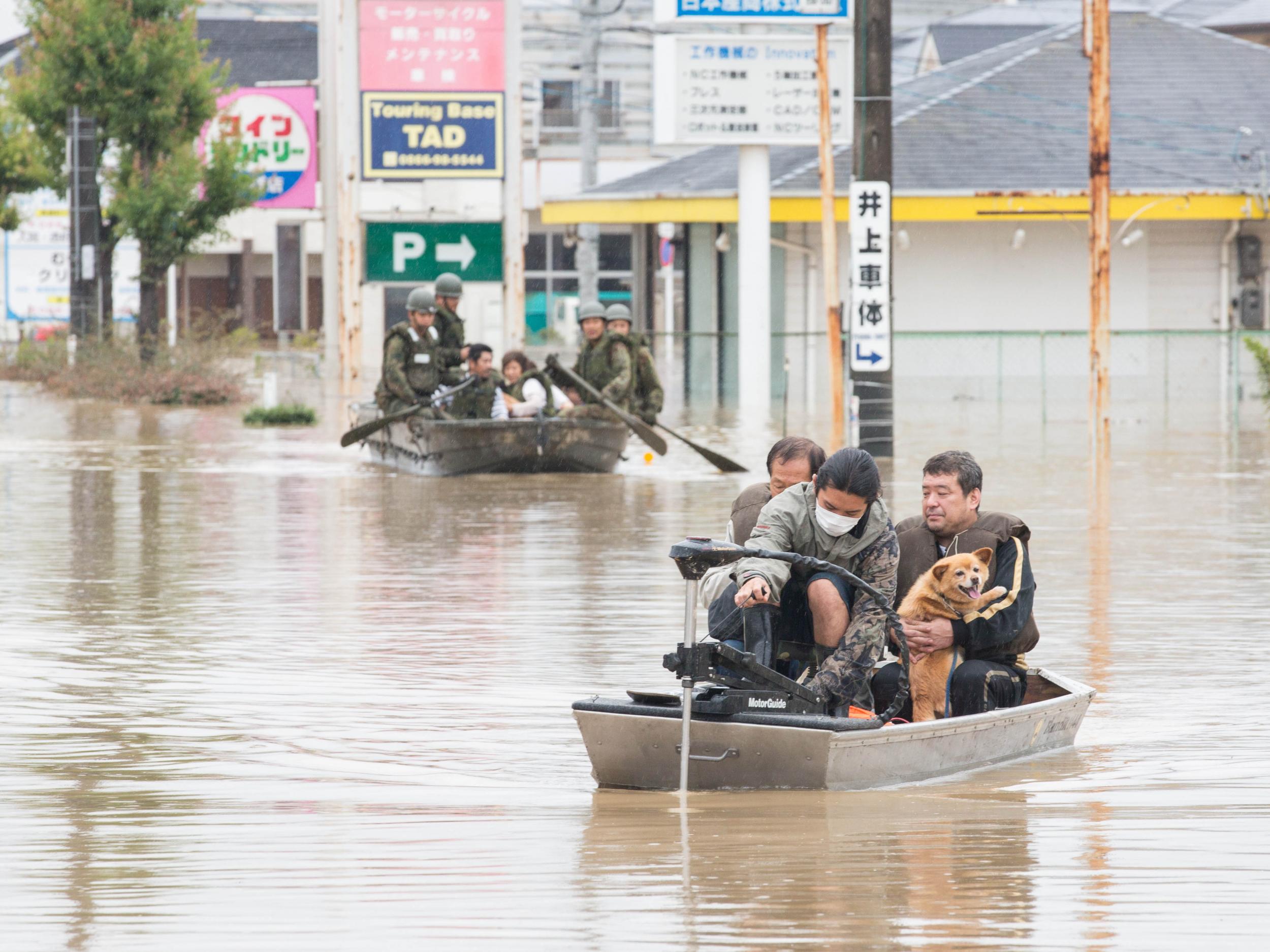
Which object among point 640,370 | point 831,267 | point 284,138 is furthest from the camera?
point 284,138

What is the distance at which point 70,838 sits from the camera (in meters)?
6.56

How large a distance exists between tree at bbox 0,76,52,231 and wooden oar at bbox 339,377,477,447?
18.3 meters

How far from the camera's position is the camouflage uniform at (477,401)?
2184cm

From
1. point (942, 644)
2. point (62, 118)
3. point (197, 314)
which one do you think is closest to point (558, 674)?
point (942, 644)

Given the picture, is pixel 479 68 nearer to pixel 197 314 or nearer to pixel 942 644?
pixel 197 314

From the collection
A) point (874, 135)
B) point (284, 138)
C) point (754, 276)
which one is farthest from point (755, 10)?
point (284, 138)

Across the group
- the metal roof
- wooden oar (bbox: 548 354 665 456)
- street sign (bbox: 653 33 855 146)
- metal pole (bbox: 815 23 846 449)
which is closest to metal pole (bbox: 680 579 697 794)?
wooden oar (bbox: 548 354 665 456)

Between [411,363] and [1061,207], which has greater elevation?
[1061,207]

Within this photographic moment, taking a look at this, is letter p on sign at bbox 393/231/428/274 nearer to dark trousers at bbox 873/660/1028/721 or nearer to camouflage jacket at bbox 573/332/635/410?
camouflage jacket at bbox 573/332/635/410

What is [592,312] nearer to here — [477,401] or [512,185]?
[477,401]

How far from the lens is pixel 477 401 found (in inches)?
862

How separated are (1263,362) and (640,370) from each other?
1058 cm

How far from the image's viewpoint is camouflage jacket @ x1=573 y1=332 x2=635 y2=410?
21703 mm

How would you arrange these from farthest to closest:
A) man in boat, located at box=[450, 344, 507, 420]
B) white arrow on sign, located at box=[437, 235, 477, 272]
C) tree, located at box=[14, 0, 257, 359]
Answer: white arrow on sign, located at box=[437, 235, 477, 272] < tree, located at box=[14, 0, 257, 359] < man in boat, located at box=[450, 344, 507, 420]
